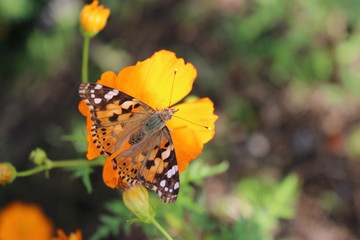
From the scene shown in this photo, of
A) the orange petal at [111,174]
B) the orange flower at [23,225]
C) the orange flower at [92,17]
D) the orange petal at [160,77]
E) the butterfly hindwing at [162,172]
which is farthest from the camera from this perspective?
the orange flower at [23,225]

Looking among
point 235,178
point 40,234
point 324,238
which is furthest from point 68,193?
point 324,238

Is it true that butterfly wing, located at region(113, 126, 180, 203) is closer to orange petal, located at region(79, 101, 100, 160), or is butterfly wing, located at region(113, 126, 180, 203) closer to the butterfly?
the butterfly

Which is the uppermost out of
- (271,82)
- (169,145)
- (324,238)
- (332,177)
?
(169,145)

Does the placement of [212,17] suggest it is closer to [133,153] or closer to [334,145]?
[334,145]

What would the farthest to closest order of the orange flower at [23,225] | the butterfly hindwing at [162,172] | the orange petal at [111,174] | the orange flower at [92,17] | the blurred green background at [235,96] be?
the blurred green background at [235,96] → the orange flower at [23,225] → the orange flower at [92,17] → the orange petal at [111,174] → the butterfly hindwing at [162,172]

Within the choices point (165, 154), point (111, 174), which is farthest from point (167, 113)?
point (111, 174)

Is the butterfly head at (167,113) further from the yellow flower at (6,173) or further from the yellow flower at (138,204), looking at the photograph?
the yellow flower at (6,173)

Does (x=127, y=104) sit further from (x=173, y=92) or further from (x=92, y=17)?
(x=92, y=17)

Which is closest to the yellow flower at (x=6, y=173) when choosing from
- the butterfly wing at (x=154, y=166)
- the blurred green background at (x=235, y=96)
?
the butterfly wing at (x=154, y=166)
